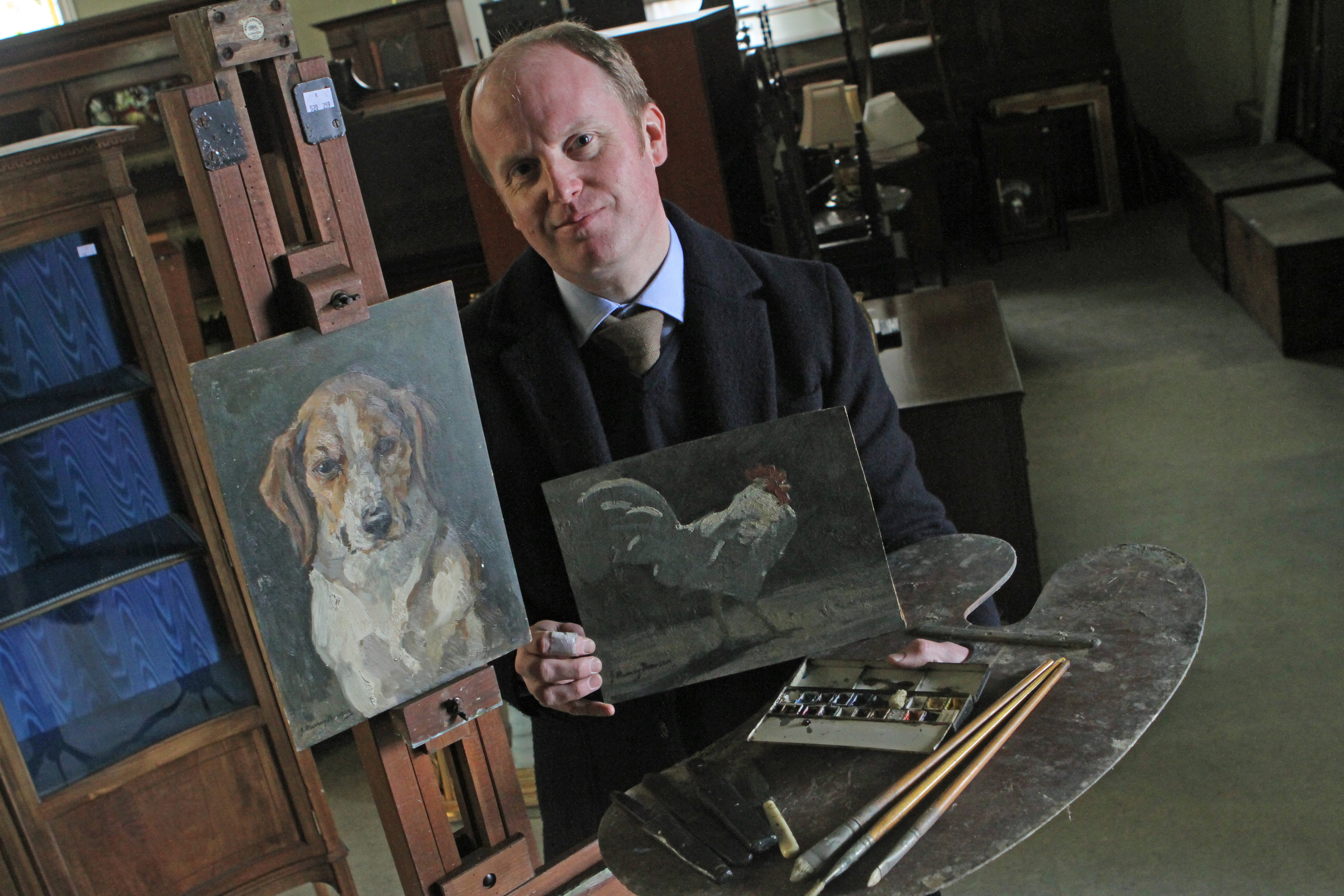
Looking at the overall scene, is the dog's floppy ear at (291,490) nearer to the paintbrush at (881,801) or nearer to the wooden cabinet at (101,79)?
the paintbrush at (881,801)

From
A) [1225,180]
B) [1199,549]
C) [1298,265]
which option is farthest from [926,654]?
[1225,180]

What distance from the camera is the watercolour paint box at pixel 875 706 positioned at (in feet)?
3.73

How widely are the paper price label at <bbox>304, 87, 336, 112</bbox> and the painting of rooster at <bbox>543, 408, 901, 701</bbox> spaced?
Result: 432mm

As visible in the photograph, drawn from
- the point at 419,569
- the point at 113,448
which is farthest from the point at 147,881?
the point at 419,569

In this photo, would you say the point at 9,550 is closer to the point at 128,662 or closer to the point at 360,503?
the point at 128,662

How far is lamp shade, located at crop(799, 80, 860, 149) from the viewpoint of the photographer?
18.2 feet

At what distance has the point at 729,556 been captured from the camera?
1262mm

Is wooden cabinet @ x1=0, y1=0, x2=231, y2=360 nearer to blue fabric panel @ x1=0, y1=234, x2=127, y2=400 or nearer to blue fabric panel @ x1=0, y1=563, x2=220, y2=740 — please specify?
blue fabric panel @ x1=0, y1=234, x2=127, y2=400

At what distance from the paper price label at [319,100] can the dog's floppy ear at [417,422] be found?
0.27 m

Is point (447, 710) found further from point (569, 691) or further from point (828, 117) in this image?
point (828, 117)

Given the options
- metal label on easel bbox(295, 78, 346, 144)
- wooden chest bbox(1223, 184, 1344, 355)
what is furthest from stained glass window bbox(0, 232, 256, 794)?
wooden chest bbox(1223, 184, 1344, 355)

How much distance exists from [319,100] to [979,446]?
2685 mm

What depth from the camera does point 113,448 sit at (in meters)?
2.76
